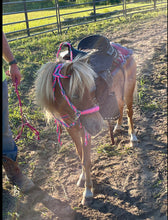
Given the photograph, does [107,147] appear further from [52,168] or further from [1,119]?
[1,119]

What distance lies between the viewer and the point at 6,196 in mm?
2383

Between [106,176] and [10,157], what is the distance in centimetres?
101

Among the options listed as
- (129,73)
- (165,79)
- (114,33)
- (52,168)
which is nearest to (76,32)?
(114,33)

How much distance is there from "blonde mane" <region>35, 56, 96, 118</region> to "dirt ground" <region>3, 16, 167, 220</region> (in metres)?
0.92

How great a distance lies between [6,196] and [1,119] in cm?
95

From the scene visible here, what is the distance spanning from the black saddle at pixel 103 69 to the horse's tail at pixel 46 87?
0.43 meters

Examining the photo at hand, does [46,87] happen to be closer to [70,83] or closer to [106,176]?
[70,83]

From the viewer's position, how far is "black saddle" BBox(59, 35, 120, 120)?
88.0 inches

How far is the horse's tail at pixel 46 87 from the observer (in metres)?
1.93

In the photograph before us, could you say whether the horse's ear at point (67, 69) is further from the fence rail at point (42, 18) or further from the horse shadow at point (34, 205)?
the fence rail at point (42, 18)

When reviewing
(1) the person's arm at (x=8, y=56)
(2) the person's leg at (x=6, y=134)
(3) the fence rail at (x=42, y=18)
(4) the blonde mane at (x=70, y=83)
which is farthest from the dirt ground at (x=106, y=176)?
(3) the fence rail at (x=42, y=18)

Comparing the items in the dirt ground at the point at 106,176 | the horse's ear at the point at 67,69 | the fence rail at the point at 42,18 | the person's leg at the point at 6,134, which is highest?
the fence rail at the point at 42,18

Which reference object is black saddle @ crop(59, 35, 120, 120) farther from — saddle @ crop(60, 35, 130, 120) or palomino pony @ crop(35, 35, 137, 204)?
palomino pony @ crop(35, 35, 137, 204)

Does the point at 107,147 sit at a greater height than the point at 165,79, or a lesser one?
lesser
